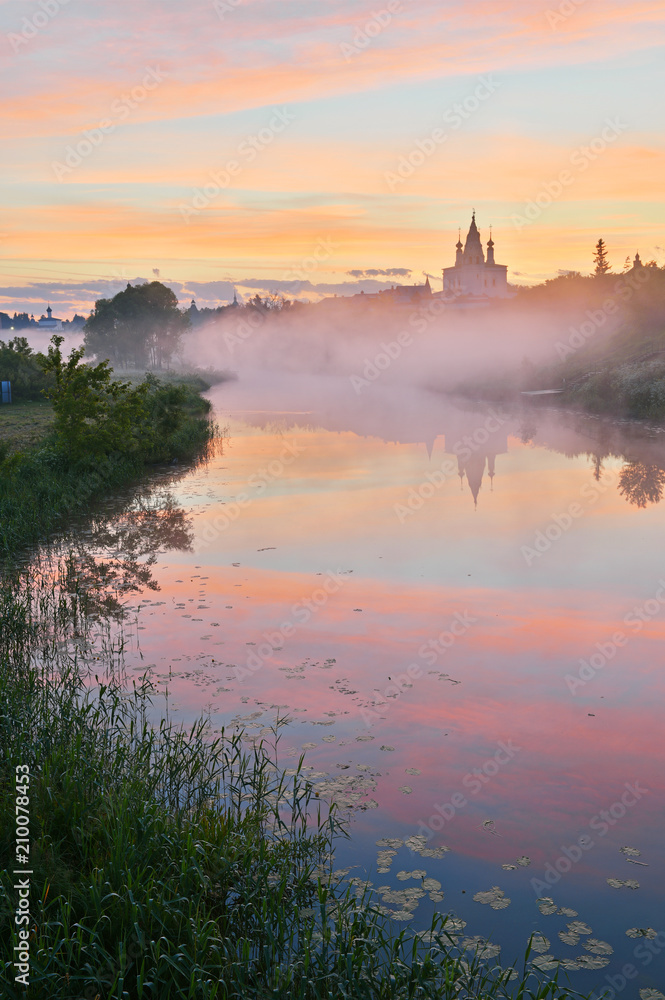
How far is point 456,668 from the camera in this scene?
1280cm

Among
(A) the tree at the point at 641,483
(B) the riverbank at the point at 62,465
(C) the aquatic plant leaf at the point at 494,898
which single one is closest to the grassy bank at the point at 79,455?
(B) the riverbank at the point at 62,465

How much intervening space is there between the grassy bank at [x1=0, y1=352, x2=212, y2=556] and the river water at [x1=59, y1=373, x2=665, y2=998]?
5.66 ft

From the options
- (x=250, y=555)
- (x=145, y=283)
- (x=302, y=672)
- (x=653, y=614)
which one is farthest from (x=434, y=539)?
(x=145, y=283)

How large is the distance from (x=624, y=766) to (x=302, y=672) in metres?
4.92

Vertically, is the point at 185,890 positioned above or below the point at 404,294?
below

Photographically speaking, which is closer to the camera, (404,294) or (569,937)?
(569,937)

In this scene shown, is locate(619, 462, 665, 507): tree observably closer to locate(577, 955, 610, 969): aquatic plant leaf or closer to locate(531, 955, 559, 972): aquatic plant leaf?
locate(577, 955, 610, 969): aquatic plant leaf

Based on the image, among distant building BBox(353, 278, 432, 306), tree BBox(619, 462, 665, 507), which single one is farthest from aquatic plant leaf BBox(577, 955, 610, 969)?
distant building BBox(353, 278, 432, 306)

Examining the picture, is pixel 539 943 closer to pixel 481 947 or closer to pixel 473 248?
pixel 481 947

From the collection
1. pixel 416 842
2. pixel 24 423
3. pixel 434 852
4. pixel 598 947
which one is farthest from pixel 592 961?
pixel 24 423

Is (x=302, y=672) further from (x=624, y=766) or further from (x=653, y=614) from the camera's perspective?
(x=653, y=614)

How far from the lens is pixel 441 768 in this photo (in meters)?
9.84

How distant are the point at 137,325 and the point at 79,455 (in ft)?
273

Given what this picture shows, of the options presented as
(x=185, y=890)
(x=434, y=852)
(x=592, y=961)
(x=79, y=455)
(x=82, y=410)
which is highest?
(x=82, y=410)
